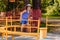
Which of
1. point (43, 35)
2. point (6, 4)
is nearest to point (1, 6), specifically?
point (6, 4)

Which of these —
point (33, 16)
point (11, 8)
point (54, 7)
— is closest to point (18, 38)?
point (33, 16)

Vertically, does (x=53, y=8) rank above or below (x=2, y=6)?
below

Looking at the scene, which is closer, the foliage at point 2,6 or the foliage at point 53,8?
the foliage at point 2,6

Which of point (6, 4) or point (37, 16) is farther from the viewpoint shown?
point (6, 4)

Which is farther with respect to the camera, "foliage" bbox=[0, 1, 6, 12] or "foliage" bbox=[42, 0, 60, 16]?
"foliage" bbox=[42, 0, 60, 16]

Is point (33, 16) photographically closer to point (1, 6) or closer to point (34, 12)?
point (34, 12)

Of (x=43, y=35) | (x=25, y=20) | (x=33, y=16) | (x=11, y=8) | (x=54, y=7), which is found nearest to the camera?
(x=43, y=35)

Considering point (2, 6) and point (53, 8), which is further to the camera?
point (53, 8)

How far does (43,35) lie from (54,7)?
21811mm

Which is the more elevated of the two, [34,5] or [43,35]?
[34,5]

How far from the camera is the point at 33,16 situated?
1686 centimetres

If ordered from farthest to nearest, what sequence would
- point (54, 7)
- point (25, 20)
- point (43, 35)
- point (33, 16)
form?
point (54, 7) → point (33, 16) → point (25, 20) → point (43, 35)

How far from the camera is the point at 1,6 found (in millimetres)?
27250

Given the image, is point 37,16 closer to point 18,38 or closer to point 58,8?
point 18,38
